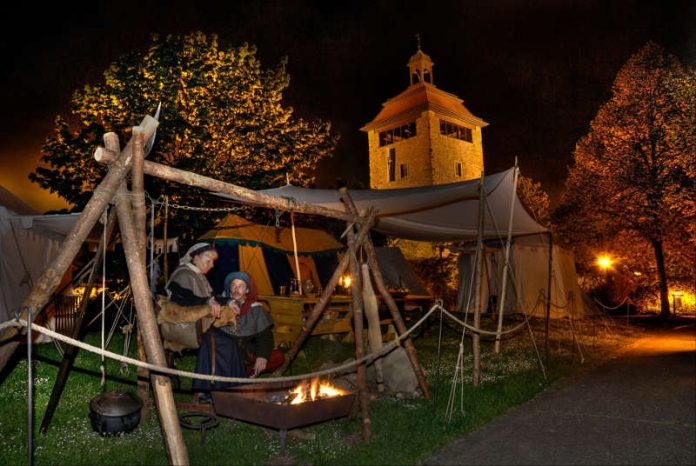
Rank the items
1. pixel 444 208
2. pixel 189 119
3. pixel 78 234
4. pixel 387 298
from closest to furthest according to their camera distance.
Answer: pixel 78 234 → pixel 387 298 → pixel 444 208 → pixel 189 119

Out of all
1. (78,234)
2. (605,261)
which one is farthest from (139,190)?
(605,261)

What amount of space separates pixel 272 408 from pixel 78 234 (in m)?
1.81

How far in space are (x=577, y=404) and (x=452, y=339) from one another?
16.8 ft

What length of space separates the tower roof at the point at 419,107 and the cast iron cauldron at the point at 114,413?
27855 mm

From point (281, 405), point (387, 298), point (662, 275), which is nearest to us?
point (281, 405)

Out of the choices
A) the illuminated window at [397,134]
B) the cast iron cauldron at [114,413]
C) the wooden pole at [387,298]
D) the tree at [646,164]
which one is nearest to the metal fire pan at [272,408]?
the cast iron cauldron at [114,413]

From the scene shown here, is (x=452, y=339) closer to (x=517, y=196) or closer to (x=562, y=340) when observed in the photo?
(x=562, y=340)

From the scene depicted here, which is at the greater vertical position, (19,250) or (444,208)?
(444,208)

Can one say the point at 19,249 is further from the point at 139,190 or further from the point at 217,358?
the point at 139,190

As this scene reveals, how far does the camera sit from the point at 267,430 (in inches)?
174

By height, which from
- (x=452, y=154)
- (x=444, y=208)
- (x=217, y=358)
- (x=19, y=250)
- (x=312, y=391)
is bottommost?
(x=312, y=391)

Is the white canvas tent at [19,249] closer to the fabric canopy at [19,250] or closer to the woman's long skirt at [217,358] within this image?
the fabric canopy at [19,250]

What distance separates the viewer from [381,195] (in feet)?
22.2

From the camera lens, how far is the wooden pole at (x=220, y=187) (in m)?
3.38
